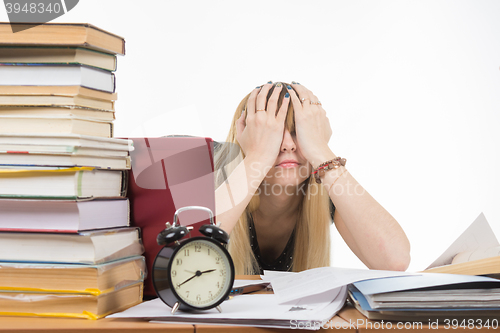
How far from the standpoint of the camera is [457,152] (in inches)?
109

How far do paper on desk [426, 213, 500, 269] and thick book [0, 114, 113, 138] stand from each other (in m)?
0.80

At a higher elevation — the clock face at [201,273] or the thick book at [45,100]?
the thick book at [45,100]

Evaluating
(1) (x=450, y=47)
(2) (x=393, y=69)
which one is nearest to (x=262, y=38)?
(2) (x=393, y=69)

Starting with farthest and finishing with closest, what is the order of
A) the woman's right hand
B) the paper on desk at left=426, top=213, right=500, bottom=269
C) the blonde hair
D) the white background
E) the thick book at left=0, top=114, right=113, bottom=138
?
the white background → the blonde hair → the woman's right hand → the paper on desk at left=426, top=213, right=500, bottom=269 → the thick book at left=0, top=114, right=113, bottom=138

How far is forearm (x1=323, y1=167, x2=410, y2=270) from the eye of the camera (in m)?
1.02

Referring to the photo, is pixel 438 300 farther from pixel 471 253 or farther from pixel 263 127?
pixel 263 127

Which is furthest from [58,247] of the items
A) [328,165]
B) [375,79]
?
[375,79]

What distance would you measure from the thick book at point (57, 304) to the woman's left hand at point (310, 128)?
0.78 meters

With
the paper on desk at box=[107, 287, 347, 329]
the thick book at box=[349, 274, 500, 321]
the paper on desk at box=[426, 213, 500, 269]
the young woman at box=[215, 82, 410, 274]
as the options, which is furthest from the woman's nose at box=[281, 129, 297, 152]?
the thick book at box=[349, 274, 500, 321]

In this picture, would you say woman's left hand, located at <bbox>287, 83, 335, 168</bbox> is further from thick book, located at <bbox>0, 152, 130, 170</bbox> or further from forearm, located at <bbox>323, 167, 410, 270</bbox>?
thick book, located at <bbox>0, 152, 130, 170</bbox>

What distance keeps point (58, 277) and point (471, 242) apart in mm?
892

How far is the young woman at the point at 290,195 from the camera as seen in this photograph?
43.2 inches

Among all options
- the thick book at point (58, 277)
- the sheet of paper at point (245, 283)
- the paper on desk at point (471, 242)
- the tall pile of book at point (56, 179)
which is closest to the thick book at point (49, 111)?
the tall pile of book at point (56, 179)

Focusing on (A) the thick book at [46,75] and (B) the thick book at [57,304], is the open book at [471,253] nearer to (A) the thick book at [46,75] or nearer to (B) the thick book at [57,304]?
(B) the thick book at [57,304]
